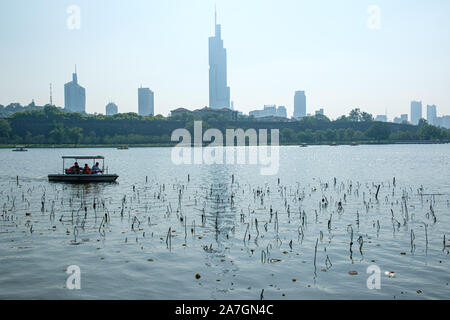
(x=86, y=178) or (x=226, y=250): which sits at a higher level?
(x=86, y=178)

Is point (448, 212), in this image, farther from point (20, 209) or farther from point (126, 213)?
point (20, 209)

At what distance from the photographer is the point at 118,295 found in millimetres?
12000

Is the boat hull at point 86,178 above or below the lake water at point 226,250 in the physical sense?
above

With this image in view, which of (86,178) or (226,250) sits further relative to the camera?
(86,178)

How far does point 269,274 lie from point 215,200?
59.4 ft

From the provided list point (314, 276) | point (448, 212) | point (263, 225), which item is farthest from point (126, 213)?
point (448, 212)

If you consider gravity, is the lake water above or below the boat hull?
below

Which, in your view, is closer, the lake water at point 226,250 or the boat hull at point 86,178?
the lake water at point 226,250

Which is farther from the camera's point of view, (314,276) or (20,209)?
(20,209)

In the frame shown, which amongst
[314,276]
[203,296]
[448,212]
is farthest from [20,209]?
[448,212]

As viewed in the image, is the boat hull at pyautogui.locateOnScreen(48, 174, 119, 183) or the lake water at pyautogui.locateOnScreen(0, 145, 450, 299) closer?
the lake water at pyautogui.locateOnScreen(0, 145, 450, 299)

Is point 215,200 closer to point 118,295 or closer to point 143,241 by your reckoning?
point 143,241
